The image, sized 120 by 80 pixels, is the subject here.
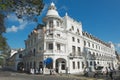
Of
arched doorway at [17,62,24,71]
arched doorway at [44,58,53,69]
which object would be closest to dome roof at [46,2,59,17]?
arched doorway at [44,58,53,69]

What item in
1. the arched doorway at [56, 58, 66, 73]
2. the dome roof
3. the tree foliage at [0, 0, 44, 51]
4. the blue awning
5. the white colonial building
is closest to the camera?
the tree foliage at [0, 0, 44, 51]

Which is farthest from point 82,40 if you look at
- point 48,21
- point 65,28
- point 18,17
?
point 18,17

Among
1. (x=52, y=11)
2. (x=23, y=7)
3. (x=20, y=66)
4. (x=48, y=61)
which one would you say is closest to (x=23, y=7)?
(x=23, y=7)

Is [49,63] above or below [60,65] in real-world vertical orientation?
above

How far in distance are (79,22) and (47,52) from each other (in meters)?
17.1

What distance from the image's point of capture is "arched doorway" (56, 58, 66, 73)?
4062cm

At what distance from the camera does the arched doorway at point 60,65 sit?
1599 inches

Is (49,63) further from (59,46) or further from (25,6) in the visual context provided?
(25,6)

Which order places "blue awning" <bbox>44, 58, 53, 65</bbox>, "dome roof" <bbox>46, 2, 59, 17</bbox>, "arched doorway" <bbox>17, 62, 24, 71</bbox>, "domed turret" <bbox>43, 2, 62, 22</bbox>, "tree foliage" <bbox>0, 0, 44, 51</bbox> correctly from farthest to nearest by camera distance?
"arched doorway" <bbox>17, 62, 24, 71</bbox>, "dome roof" <bbox>46, 2, 59, 17</bbox>, "domed turret" <bbox>43, 2, 62, 22</bbox>, "blue awning" <bbox>44, 58, 53, 65</bbox>, "tree foliage" <bbox>0, 0, 44, 51</bbox>

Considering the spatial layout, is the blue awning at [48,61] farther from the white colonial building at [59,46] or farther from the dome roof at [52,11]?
the dome roof at [52,11]

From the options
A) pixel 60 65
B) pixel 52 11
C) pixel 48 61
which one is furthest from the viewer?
pixel 52 11

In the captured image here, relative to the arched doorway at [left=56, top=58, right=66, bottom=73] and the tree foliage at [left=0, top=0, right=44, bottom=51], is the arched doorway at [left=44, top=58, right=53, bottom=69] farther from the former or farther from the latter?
the tree foliage at [left=0, top=0, right=44, bottom=51]

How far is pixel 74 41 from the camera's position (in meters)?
46.7

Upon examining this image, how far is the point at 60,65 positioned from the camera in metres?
41.2
